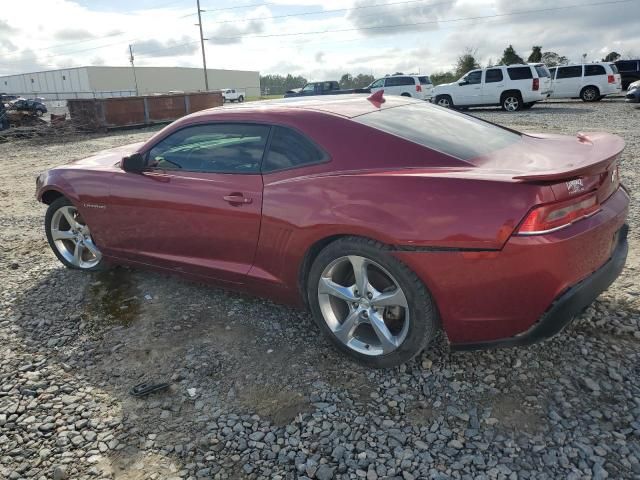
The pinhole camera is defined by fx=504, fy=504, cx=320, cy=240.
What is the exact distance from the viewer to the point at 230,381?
9.44 feet

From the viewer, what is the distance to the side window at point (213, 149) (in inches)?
126

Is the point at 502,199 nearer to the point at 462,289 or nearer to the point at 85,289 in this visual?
the point at 462,289

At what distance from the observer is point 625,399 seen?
248 cm

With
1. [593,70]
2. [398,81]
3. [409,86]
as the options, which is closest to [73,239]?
[409,86]

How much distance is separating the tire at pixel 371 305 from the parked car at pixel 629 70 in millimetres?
26782

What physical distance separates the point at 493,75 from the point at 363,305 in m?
19.7

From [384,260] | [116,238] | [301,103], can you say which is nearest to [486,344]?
[384,260]

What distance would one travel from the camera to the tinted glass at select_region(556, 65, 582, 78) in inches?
853

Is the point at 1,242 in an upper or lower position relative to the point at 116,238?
lower

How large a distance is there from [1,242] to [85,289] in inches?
88.6

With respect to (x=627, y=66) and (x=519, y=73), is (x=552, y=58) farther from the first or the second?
(x=519, y=73)

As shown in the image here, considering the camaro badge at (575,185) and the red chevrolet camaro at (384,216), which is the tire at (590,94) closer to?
the red chevrolet camaro at (384,216)

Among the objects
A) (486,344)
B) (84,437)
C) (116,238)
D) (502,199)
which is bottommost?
(84,437)

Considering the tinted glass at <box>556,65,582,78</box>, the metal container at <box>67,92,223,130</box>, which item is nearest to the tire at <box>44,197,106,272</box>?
the metal container at <box>67,92,223,130</box>
